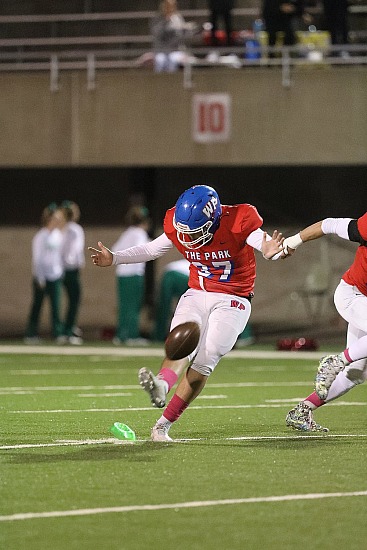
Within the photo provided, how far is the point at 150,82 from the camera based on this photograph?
20594 mm

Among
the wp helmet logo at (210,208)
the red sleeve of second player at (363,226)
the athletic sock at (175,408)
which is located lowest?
the athletic sock at (175,408)

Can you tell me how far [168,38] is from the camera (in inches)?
806

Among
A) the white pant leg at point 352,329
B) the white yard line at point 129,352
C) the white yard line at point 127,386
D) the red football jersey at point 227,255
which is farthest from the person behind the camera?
the white yard line at point 129,352

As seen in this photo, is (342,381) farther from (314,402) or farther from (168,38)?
(168,38)

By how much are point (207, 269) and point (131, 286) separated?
1089cm

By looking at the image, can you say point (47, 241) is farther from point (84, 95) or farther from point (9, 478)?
point (9, 478)

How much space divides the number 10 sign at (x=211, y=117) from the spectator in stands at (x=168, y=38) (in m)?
0.73

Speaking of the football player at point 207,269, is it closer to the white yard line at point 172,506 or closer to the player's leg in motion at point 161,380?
the player's leg in motion at point 161,380

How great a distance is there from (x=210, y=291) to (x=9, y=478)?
7.58ft

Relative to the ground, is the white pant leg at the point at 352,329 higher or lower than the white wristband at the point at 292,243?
lower

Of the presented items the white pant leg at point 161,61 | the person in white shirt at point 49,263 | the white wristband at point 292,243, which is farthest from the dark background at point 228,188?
the white wristband at point 292,243

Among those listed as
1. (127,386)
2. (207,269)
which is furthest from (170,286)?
(207,269)

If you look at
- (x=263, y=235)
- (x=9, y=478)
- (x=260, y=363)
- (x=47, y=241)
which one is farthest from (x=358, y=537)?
(x=47, y=241)

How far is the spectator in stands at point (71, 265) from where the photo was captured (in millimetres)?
19672
